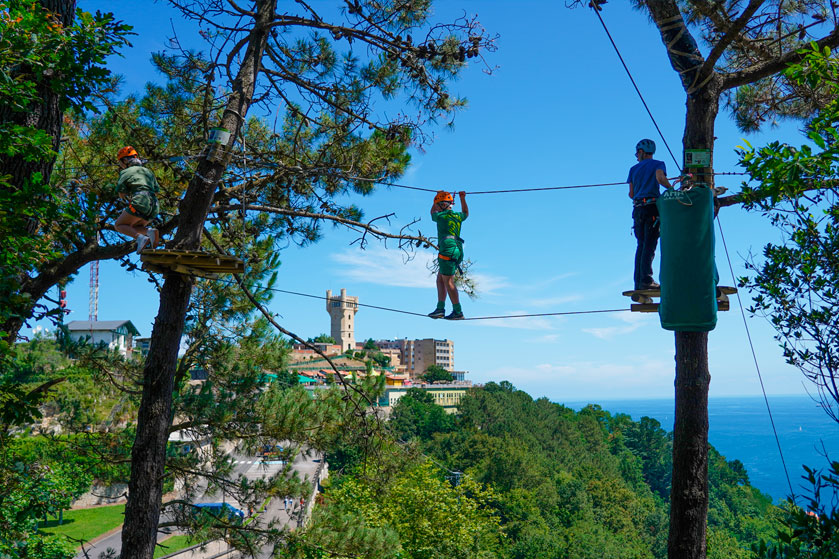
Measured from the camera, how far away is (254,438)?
304 inches

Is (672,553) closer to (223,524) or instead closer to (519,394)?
(223,524)

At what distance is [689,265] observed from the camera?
4016 millimetres

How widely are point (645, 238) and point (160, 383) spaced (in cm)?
481

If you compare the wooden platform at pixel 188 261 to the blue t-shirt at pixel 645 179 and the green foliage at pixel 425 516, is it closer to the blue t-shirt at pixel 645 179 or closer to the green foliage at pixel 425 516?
the blue t-shirt at pixel 645 179

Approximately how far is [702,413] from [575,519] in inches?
1830

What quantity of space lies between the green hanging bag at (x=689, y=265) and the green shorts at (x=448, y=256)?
7.05ft

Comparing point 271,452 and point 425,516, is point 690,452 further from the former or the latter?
point 425,516

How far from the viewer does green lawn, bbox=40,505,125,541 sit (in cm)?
2597

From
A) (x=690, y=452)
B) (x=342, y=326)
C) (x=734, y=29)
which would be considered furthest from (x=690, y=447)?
(x=342, y=326)

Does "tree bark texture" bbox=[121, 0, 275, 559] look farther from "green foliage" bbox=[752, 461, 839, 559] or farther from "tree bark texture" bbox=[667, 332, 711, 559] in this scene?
"green foliage" bbox=[752, 461, 839, 559]

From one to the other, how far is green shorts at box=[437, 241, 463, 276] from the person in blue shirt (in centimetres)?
166

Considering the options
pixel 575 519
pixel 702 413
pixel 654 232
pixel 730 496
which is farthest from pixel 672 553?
pixel 730 496

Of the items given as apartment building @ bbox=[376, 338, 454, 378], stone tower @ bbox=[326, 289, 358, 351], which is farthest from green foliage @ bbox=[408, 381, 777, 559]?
apartment building @ bbox=[376, 338, 454, 378]

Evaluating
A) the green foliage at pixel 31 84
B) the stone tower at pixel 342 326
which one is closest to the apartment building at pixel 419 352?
the stone tower at pixel 342 326
